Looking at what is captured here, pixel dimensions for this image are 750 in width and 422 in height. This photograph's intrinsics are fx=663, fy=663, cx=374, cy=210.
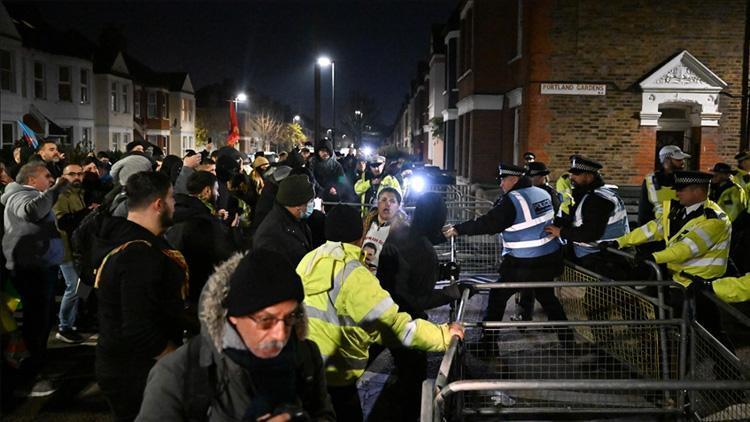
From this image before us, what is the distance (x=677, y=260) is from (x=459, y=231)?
218 cm

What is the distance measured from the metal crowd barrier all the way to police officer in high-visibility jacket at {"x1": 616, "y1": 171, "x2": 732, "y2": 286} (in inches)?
14.2

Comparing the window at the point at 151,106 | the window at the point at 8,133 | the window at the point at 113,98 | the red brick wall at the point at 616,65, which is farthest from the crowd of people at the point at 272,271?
the window at the point at 151,106

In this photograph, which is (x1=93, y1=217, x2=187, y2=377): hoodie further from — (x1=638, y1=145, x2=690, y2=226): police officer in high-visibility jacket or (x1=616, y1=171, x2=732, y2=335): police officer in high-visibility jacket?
(x1=638, y1=145, x2=690, y2=226): police officer in high-visibility jacket

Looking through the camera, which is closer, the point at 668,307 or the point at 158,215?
the point at 158,215

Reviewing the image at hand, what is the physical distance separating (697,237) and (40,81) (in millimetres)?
33359

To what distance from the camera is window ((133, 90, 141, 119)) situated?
45.8 meters

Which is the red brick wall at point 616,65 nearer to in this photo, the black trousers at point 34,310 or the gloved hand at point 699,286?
the gloved hand at point 699,286

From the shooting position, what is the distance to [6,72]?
1096 inches

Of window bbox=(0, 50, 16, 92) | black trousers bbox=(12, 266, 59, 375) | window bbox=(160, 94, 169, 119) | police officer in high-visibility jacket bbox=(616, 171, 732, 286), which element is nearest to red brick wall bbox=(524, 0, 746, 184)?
police officer in high-visibility jacket bbox=(616, 171, 732, 286)

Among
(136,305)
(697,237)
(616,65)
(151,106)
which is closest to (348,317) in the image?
(136,305)

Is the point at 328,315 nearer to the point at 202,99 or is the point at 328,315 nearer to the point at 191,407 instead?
the point at 191,407

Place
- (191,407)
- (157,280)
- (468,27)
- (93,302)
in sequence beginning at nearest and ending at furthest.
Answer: (191,407) < (157,280) < (93,302) < (468,27)

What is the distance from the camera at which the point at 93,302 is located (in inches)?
327

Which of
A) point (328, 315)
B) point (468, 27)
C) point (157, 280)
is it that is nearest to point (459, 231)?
point (328, 315)
